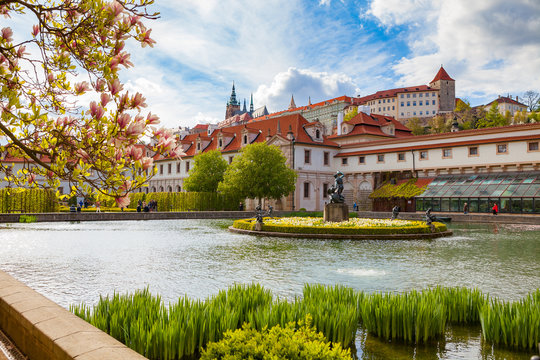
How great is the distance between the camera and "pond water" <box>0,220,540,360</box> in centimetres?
910

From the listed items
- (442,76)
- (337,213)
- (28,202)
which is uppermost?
(442,76)

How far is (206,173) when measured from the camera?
189ft

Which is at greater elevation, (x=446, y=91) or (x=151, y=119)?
(x=446, y=91)

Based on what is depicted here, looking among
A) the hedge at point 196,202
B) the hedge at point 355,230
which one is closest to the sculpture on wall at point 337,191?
the hedge at point 355,230

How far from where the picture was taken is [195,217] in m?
44.4

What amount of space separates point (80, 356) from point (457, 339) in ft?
17.6

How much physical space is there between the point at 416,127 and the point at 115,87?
121 metres

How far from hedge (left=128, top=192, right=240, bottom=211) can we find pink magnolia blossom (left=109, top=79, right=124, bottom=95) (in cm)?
4726

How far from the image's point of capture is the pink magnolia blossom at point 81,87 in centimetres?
561

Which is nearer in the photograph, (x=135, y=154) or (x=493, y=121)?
(x=135, y=154)

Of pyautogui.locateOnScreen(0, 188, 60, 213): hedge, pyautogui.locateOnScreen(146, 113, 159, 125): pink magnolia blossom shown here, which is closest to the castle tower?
pyautogui.locateOnScreen(0, 188, 60, 213): hedge

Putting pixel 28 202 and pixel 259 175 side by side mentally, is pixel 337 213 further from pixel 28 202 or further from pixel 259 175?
pixel 28 202

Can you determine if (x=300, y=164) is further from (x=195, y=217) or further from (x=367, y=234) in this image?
(x=367, y=234)

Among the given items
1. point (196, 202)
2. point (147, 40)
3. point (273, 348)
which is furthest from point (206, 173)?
point (273, 348)
